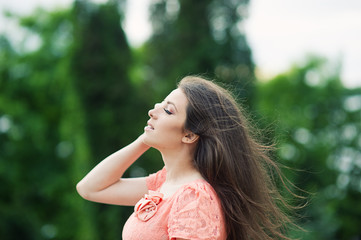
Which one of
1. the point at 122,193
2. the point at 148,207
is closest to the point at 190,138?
the point at 148,207

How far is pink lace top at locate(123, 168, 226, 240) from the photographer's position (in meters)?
2.18

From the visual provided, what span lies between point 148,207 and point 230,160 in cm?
48

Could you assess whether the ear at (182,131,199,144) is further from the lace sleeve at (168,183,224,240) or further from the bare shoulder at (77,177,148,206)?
the bare shoulder at (77,177,148,206)

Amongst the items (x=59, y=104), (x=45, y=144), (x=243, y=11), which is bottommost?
(x=45, y=144)

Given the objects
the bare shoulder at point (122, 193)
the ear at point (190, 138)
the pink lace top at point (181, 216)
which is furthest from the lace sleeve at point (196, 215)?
the bare shoulder at point (122, 193)

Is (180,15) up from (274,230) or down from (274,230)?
up

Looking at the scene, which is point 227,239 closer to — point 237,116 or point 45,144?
point 237,116

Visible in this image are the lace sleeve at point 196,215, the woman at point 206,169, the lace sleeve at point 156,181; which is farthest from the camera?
the lace sleeve at point 156,181

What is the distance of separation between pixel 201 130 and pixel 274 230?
0.71m

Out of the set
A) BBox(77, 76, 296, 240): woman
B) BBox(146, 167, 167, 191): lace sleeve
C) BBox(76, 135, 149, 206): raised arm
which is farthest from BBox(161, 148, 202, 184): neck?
BBox(76, 135, 149, 206): raised arm

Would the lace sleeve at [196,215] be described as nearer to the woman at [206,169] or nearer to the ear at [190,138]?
the woman at [206,169]

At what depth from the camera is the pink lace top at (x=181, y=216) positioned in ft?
7.15

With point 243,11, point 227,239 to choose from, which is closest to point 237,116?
point 227,239

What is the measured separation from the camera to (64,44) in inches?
769
